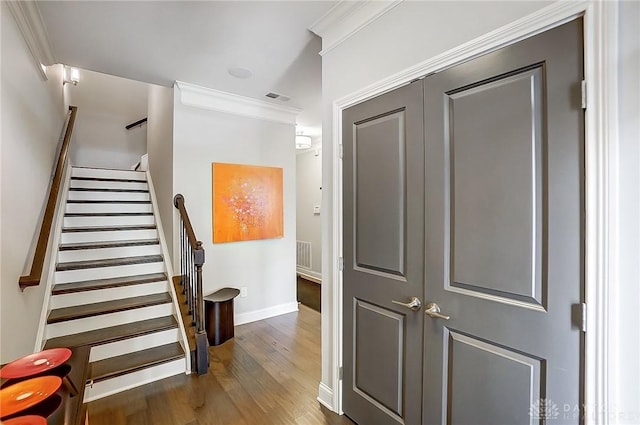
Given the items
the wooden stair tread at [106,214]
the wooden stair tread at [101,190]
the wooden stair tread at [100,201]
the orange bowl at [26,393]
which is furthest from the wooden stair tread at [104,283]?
the orange bowl at [26,393]

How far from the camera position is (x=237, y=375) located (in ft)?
8.34

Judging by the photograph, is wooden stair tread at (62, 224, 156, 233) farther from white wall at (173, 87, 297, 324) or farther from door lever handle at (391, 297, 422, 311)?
door lever handle at (391, 297, 422, 311)

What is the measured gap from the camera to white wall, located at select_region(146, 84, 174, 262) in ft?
11.1

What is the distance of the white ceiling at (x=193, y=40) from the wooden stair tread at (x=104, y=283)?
207 centimetres

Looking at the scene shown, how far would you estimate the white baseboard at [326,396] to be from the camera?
2.10m

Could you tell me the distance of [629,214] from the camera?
97 centimetres

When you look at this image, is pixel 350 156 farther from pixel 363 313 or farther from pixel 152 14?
pixel 152 14

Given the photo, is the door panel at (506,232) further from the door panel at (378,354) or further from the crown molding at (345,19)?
the crown molding at (345,19)

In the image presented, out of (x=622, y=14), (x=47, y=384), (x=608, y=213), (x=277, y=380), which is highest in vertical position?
(x=622, y=14)

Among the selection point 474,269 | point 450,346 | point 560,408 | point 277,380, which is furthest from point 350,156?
point 277,380

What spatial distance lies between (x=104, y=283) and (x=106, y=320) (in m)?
0.41

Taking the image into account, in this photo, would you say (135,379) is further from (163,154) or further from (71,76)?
(71,76)

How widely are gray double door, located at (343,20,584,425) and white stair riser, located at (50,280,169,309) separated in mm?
2288

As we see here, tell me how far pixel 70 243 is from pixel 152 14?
2627 mm
